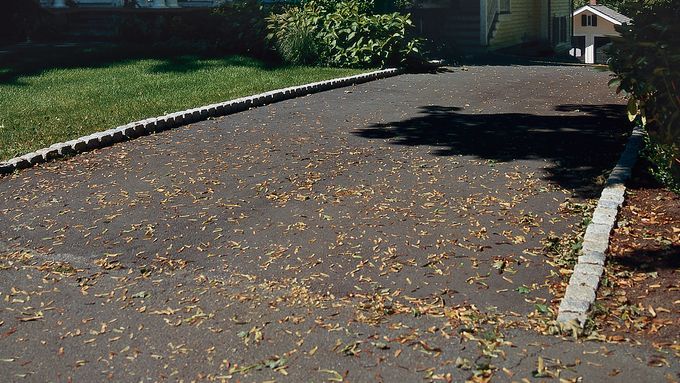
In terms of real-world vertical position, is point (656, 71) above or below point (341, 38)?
above

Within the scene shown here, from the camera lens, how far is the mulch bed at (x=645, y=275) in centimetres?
502

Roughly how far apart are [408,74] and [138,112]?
290 inches

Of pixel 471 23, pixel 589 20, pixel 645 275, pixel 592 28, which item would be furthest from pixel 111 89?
pixel 589 20

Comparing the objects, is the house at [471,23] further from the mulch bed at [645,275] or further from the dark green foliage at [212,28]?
the mulch bed at [645,275]

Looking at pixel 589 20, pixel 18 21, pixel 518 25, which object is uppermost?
pixel 18 21

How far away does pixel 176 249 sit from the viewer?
270 inches

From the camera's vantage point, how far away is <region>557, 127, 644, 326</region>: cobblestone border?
5.25 meters

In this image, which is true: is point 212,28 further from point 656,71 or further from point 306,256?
point 656,71

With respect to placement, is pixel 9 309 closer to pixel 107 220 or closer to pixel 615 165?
pixel 107 220

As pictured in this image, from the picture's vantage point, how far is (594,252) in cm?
614

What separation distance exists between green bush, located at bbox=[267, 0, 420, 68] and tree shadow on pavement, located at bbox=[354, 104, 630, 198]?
5654 millimetres

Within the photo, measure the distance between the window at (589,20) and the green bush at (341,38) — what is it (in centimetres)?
4758

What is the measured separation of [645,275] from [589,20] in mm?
62015

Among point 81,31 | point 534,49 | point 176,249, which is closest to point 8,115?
point 176,249
